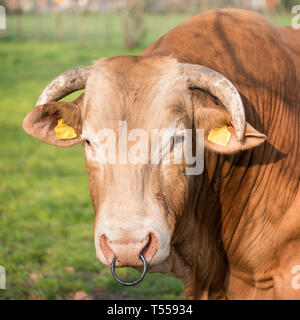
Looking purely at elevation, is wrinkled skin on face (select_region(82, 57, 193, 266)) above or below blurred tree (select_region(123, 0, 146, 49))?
above

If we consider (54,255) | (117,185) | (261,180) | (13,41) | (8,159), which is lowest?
(13,41)

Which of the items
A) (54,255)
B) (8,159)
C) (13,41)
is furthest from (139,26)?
(54,255)

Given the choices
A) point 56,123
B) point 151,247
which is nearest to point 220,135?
point 151,247

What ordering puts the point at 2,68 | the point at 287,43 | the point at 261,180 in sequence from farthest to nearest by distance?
the point at 2,68 < the point at 287,43 < the point at 261,180

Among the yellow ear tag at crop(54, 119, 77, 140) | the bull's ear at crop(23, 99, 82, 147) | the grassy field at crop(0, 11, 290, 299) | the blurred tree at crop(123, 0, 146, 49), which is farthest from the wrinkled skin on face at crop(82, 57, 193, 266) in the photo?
the blurred tree at crop(123, 0, 146, 49)

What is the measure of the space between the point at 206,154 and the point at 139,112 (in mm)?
600

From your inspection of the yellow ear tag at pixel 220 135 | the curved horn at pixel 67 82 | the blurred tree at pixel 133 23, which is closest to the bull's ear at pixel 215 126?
the yellow ear tag at pixel 220 135

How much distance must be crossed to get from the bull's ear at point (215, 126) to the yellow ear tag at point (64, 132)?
32.1 inches

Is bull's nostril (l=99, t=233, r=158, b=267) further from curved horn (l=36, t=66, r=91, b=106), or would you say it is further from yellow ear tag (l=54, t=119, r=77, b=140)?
curved horn (l=36, t=66, r=91, b=106)

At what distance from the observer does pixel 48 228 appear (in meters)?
6.47

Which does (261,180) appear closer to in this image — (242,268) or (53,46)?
(242,268)

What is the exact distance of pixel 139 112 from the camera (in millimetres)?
3102

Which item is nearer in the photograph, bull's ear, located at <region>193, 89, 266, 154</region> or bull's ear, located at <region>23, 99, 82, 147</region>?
bull's ear, located at <region>193, 89, 266, 154</region>

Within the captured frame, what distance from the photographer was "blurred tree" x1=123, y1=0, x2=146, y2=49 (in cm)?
2411
